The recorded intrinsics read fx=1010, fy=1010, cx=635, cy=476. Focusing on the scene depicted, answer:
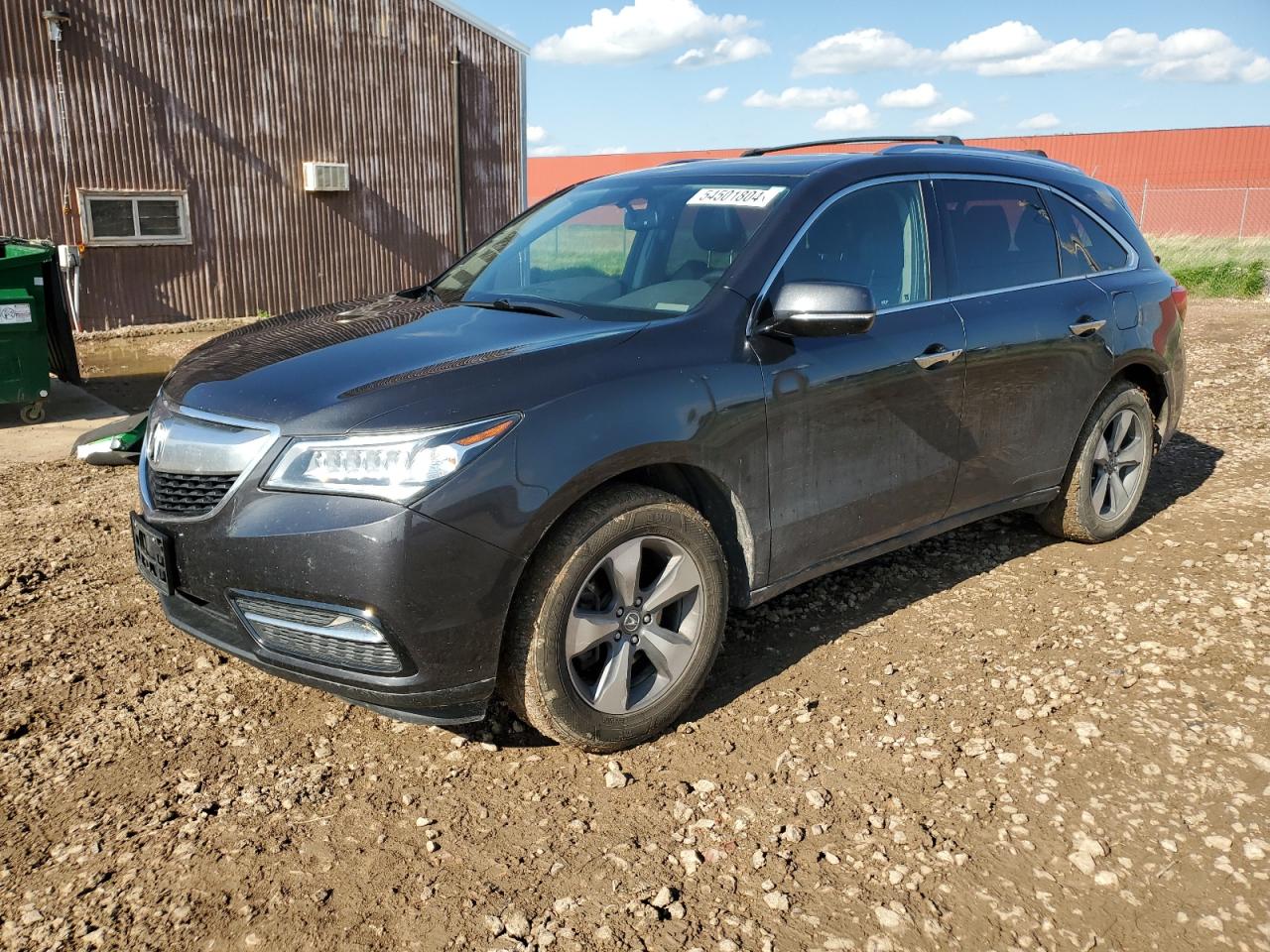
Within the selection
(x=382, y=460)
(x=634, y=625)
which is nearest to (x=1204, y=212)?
(x=634, y=625)

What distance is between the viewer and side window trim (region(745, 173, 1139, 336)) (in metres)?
3.48

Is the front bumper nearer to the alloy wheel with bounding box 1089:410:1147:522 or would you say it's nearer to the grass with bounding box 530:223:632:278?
the grass with bounding box 530:223:632:278

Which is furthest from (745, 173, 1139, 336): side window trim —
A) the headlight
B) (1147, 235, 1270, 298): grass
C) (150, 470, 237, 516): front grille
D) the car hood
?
(1147, 235, 1270, 298): grass

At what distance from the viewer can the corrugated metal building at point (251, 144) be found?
12836 millimetres

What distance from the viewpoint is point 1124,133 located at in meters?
37.1

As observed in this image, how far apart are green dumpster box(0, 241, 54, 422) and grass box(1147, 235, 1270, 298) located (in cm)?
1755

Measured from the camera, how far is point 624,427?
9.73 ft

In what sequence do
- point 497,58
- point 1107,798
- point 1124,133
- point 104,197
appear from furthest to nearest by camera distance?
point 1124,133, point 497,58, point 104,197, point 1107,798

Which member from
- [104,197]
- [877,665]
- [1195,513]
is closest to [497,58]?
[104,197]

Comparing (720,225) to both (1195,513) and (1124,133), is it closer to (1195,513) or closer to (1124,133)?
(1195,513)

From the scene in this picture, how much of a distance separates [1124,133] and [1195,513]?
122 ft

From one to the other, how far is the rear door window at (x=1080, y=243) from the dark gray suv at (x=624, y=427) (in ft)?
0.07

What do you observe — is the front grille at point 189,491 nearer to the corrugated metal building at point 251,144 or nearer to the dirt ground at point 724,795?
the dirt ground at point 724,795

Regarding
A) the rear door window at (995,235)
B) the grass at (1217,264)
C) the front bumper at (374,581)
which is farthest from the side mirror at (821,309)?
the grass at (1217,264)
